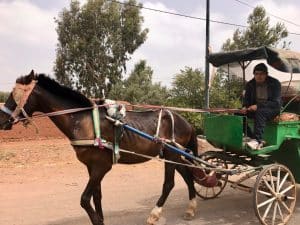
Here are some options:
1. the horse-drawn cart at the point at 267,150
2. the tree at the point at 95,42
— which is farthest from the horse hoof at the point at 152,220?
the tree at the point at 95,42

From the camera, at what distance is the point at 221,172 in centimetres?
639

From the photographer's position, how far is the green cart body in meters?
6.25

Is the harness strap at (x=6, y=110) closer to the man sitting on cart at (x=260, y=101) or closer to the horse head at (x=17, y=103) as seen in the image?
the horse head at (x=17, y=103)

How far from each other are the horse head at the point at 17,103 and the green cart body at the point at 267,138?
286 centimetres

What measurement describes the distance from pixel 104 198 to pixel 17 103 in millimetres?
3111

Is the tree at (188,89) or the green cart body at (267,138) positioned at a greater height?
the tree at (188,89)

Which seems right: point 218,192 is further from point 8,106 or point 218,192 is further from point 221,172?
point 8,106

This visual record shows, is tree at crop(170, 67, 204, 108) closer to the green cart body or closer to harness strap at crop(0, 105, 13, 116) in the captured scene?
the green cart body

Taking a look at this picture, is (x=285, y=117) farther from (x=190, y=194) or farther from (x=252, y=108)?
(x=190, y=194)

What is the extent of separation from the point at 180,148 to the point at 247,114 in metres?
1.35

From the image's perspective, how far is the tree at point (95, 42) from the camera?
33.2m

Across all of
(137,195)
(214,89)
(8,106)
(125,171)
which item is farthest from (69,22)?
(8,106)

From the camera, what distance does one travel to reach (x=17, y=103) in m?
5.00

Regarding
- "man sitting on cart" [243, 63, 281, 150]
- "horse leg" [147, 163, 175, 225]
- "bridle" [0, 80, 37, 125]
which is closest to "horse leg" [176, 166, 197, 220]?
"horse leg" [147, 163, 175, 225]
